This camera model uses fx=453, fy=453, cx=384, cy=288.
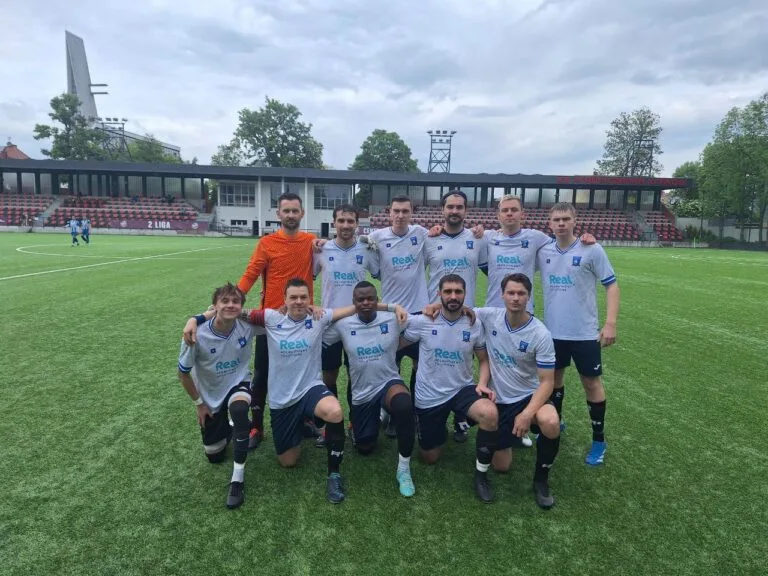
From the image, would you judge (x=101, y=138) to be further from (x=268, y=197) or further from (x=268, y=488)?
(x=268, y=488)

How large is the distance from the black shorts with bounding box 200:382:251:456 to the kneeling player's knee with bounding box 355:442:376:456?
1.05 m

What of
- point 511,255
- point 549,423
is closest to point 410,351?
point 511,255

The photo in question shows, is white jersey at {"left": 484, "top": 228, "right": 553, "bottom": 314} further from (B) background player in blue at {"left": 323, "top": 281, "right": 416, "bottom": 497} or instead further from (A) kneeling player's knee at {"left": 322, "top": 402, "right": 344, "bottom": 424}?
(A) kneeling player's knee at {"left": 322, "top": 402, "right": 344, "bottom": 424}

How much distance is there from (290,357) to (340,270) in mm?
1034

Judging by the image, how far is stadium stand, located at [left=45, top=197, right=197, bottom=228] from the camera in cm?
4519

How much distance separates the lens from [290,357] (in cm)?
371

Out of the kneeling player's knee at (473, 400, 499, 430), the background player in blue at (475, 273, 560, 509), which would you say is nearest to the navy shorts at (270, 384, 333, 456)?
the kneeling player's knee at (473, 400, 499, 430)

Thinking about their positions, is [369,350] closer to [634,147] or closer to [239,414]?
[239,414]

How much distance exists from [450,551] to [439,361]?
4.73 feet

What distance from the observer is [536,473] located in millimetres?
3391

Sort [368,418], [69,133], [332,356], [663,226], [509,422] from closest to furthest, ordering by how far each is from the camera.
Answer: [509,422] < [368,418] < [332,356] < [663,226] < [69,133]

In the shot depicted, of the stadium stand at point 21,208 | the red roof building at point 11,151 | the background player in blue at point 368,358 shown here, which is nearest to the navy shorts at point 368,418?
the background player in blue at point 368,358

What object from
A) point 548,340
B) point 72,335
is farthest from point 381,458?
point 72,335

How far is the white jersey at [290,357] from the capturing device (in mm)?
3701
